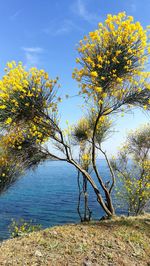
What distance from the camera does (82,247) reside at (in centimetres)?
552

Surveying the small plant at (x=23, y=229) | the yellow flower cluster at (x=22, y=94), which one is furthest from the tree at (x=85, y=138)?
the yellow flower cluster at (x=22, y=94)

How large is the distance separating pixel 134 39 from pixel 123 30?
0.45 meters

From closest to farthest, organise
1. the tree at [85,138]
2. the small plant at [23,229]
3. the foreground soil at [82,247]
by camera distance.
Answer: the foreground soil at [82,247], the small plant at [23,229], the tree at [85,138]

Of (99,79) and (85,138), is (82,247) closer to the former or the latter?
(99,79)

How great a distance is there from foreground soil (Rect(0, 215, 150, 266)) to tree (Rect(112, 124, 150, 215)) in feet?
39.1

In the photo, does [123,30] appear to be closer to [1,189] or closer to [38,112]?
[38,112]

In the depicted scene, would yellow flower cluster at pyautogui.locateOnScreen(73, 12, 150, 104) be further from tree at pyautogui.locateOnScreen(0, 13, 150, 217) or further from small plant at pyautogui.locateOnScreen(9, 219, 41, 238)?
small plant at pyautogui.locateOnScreen(9, 219, 41, 238)

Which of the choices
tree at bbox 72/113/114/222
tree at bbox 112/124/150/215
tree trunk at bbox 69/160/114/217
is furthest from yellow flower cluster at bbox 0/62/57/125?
tree at bbox 112/124/150/215

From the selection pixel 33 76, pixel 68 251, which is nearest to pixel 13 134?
pixel 33 76

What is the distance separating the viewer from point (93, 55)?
712 centimetres

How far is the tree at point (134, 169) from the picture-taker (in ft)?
61.2

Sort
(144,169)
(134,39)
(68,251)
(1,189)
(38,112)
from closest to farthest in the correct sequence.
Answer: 1. (68,251)
2. (134,39)
3. (38,112)
4. (1,189)
5. (144,169)

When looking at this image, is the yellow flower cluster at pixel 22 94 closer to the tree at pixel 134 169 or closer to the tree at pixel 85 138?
the tree at pixel 85 138

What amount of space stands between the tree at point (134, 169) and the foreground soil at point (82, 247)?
469 inches
